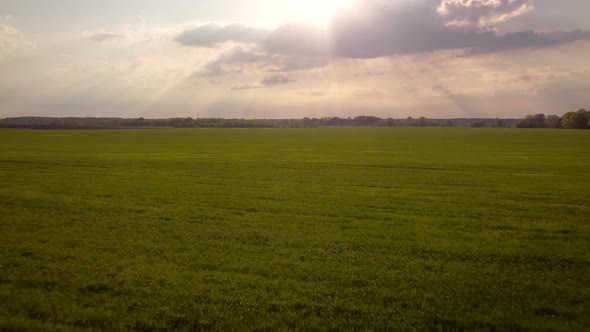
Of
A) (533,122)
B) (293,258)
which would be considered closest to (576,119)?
(533,122)

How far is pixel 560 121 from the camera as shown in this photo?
5714 inches

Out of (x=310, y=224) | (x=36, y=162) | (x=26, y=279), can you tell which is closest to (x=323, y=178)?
(x=310, y=224)

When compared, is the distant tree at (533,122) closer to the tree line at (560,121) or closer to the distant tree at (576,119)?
the tree line at (560,121)

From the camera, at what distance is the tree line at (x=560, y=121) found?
5231 inches

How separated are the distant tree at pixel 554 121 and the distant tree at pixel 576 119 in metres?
6.17

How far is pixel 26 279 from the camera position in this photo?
8.24 m

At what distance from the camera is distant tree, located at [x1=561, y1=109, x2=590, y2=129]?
13200cm

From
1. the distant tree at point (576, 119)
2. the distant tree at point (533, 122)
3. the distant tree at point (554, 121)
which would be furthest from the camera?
the distant tree at point (533, 122)

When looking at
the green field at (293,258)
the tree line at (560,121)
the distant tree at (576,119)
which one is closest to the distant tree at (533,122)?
the tree line at (560,121)

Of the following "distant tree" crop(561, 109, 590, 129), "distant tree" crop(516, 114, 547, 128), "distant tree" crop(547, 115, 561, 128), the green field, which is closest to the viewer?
the green field

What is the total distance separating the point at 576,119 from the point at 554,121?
13.7 metres

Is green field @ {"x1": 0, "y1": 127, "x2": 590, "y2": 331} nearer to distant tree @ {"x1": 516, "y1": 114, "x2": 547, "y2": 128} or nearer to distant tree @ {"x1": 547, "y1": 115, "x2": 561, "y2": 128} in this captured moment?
distant tree @ {"x1": 547, "y1": 115, "x2": 561, "y2": 128}

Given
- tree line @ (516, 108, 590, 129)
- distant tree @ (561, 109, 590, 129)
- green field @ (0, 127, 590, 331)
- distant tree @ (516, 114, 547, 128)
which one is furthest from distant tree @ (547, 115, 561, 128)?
green field @ (0, 127, 590, 331)

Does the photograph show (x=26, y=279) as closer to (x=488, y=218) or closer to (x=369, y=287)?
(x=369, y=287)
